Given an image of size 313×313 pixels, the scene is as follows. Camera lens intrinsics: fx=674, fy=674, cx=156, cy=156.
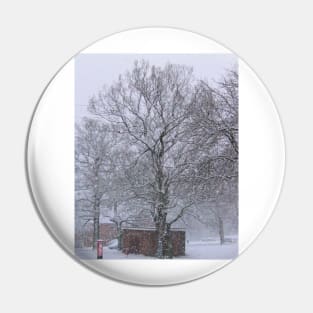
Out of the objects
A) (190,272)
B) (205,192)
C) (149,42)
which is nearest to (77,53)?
(149,42)

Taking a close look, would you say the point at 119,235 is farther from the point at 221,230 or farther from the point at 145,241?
the point at 221,230

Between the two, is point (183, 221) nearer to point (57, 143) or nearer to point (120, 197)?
point (120, 197)

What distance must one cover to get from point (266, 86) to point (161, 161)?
68 cm

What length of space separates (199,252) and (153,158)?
548 millimetres

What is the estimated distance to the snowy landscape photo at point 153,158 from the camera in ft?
11.6

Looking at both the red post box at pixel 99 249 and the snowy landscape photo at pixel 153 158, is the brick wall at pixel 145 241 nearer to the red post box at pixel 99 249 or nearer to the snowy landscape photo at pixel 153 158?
the snowy landscape photo at pixel 153 158

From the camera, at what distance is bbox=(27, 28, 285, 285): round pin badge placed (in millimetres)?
3520

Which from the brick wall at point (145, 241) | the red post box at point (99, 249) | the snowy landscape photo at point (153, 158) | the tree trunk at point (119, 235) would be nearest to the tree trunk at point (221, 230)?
the snowy landscape photo at point (153, 158)

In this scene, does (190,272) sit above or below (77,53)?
below

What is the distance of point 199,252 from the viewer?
352 cm

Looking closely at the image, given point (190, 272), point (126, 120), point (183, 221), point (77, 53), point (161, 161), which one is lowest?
point (190, 272)

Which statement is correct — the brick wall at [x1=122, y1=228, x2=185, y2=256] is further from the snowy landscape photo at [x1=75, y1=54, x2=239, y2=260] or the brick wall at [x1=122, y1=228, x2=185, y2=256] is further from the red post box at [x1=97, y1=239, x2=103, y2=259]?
the red post box at [x1=97, y1=239, x2=103, y2=259]

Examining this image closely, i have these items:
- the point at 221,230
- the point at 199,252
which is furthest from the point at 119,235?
the point at 221,230

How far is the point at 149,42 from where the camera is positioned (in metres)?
3.53
